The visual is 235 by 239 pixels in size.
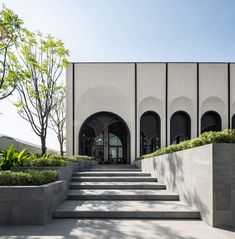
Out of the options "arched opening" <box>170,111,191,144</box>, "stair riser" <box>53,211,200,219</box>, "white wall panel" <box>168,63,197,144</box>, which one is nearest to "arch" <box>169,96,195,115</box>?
"white wall panel" <box>168,63,197,144</box>

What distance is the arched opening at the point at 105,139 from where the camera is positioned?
2489 cm

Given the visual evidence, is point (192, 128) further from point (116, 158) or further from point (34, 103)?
point (34, 103)

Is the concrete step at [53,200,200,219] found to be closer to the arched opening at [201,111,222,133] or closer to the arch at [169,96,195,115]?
the arch at [169,96,195,115]

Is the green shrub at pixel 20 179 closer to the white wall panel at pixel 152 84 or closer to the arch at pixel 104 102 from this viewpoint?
the arch at pixel 104 102

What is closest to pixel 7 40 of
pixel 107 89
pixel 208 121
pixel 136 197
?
pixel 136 197

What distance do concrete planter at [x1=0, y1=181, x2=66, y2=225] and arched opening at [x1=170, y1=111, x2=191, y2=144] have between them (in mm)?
19332

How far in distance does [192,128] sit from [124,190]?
15.3 metres

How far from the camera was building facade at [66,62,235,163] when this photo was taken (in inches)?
912

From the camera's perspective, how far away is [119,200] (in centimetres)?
858

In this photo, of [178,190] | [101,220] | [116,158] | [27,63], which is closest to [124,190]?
[178,190]

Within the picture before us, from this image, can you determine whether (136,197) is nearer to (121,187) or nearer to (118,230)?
(121,187)

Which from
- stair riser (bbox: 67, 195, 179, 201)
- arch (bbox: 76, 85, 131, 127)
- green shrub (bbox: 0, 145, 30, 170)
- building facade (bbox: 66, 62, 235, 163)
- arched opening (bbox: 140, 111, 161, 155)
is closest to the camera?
stair riser (bbox: 67, 195, 179, 201)

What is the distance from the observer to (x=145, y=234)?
18.4 feet

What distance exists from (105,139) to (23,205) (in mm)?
20188
